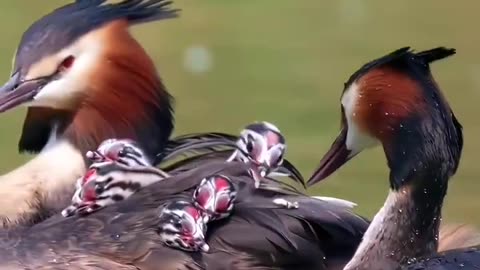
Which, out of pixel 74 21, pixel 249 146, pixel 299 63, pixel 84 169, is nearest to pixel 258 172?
pixel 249 146

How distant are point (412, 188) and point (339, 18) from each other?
3880mm

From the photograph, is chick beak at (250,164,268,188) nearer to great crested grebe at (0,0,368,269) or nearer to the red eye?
great crested grebe at (0,0,368,269)

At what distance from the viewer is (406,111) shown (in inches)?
136

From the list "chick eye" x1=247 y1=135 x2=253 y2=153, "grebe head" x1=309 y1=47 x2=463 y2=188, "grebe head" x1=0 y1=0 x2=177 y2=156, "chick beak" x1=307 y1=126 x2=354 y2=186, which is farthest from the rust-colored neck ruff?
"grebe head" x1=309 y1=47 x2=463 y2=188

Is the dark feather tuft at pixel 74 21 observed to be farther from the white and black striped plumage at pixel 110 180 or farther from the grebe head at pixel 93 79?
the white and black striped plumage at pixel 110 180

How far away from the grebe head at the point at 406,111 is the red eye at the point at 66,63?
0.73 meters

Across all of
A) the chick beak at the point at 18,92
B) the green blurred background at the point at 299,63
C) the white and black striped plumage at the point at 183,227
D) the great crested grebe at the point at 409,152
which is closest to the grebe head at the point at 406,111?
the great crested grebe at the point at 409,152

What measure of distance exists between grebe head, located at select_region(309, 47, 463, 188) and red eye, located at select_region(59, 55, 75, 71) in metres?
0.73

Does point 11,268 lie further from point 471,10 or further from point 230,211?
point 471,10

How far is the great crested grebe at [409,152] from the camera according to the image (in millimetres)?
3428

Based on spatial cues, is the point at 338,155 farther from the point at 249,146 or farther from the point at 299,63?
the point at 299,63

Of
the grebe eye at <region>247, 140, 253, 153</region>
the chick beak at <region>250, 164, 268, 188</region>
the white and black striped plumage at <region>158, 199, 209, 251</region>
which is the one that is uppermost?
the grebe eye at <region>247, 140, 253, 153</region>

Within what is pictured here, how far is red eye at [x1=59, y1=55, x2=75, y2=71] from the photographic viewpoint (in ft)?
12.4

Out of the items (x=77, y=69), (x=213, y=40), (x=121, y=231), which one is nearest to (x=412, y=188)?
(x=121, y=231)
